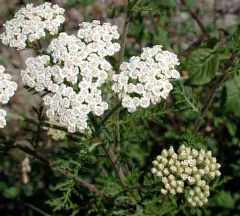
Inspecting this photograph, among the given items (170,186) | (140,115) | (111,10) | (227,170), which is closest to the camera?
(170,186)

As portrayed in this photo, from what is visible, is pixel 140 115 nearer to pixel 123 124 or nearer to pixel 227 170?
pixel 123 124

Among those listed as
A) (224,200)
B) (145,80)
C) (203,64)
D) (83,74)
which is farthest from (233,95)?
(83,74)

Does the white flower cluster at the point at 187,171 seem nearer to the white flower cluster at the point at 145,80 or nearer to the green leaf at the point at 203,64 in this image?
the white flower cluster at the point at 145,80

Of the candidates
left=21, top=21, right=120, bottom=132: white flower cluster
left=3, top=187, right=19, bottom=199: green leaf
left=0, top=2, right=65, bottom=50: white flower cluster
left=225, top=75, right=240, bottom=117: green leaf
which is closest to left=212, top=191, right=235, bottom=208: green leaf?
left=225, top=75, right=240, bottom=117: green leaf

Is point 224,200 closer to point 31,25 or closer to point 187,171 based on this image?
point 187,171

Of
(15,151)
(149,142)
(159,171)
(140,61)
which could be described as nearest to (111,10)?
(140,61)

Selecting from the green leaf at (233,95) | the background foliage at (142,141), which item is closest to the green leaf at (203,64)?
the background foliage at (142,141)

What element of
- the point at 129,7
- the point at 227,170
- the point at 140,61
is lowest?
the point at 227,170

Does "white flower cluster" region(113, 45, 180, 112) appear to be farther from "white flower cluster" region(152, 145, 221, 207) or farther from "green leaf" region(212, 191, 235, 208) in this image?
"green leaf" region(212, 191, 235, 208)
